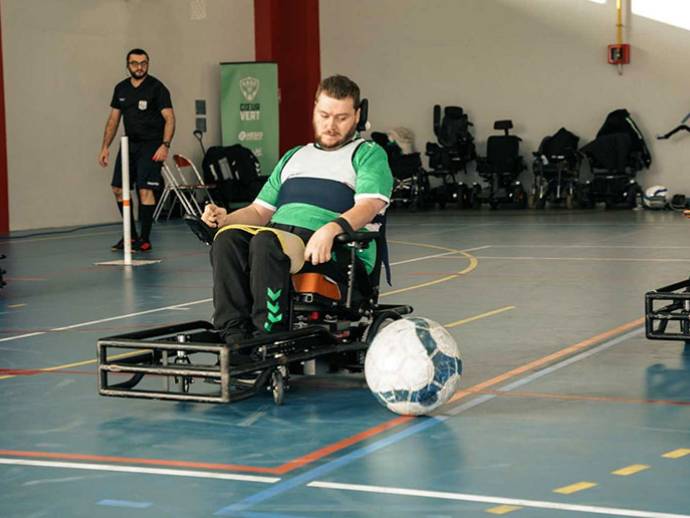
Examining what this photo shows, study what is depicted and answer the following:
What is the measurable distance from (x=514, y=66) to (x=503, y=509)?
1740cm

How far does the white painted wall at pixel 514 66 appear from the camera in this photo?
1936 cm

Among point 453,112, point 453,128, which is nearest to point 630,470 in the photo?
point 453,128

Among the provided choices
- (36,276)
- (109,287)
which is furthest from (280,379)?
(36,276)

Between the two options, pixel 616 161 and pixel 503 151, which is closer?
pixel 616 161

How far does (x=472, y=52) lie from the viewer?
20750 millimetres

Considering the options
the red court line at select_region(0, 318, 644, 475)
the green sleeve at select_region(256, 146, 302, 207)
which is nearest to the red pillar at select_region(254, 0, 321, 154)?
the green sleeve at select_region(256, 146, 302, 207)

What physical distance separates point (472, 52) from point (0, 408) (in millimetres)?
16394

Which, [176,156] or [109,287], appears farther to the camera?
[176,156]

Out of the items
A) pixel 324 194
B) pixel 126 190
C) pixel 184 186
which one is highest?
pixel 324 194

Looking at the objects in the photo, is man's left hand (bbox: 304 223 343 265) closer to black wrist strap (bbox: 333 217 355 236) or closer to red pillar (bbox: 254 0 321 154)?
black wrist strap (bbox: 333 217 355 236)

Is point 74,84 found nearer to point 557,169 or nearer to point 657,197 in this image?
point 557,169

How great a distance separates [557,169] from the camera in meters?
19.2

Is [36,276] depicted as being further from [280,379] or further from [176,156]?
[176,156]

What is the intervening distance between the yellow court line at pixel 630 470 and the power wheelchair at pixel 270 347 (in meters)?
1.46
